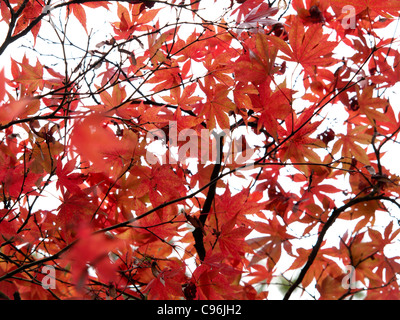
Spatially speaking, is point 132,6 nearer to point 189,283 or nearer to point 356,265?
point 189,283

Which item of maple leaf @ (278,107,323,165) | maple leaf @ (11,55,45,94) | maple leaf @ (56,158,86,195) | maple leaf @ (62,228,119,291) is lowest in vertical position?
maple leaf @ (62,228,119,291)

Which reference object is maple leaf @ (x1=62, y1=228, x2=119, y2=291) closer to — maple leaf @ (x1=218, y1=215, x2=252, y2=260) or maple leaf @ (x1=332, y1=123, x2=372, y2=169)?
maple leaf @ (x1=218, y1=215, x2=252, y2=260)

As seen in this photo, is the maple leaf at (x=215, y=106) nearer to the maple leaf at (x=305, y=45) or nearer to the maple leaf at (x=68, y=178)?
the maple leaf at (x=305, y=45)

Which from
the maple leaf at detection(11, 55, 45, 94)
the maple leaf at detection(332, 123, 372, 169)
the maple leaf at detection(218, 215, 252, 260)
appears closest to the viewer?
the maple leaf at detection(218, 215, 252, 260)

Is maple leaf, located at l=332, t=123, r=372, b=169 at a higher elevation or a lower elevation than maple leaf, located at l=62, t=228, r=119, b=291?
higher

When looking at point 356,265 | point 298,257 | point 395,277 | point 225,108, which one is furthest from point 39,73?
point 395,277

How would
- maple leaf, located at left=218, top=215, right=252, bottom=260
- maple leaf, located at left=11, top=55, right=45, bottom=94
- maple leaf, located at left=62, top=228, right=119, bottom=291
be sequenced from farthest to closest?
maple leaf, located at left=11, top=55, right=45, bottom=94, maple leaf, located at left=218, top=215, right=252, bottom=260, maple leaf, located at left=62, top=228, right=119, bottom=291

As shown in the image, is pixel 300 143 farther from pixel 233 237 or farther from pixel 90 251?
pixel 90 251

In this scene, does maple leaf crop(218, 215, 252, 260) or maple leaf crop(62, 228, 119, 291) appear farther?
maple leaf crop(218, 215, 252, 260)

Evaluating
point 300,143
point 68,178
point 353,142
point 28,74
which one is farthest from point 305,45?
point 28,74

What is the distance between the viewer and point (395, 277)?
1571 mm

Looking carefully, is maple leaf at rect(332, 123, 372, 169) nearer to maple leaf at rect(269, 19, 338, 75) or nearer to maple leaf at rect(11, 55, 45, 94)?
maple leaf at rect(269, 19, 338, 75)

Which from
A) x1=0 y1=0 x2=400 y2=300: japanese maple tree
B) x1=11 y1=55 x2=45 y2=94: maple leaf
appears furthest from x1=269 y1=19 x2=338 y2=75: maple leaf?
x1=11 y1=55 x2=45 y2=94: maple leaf
